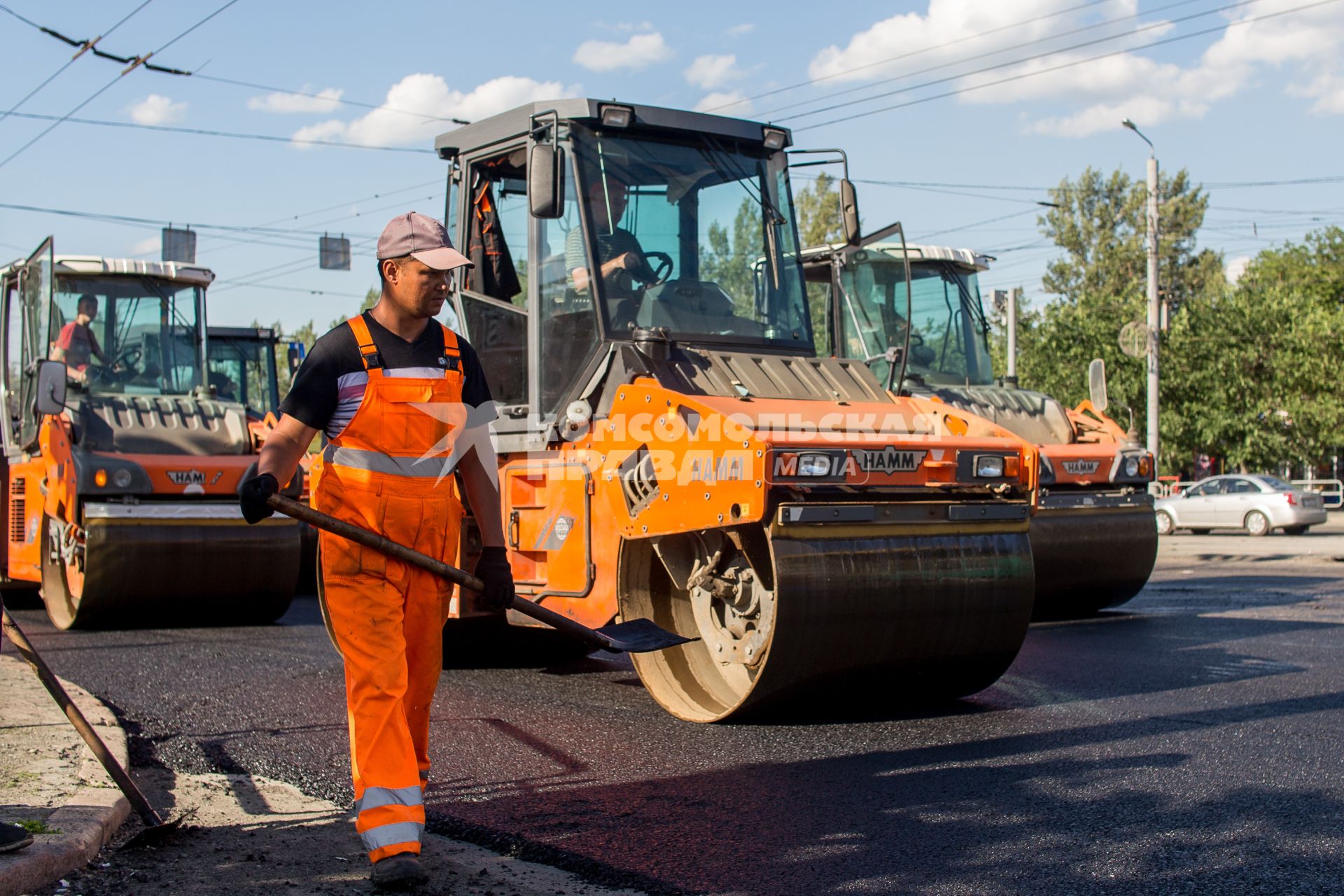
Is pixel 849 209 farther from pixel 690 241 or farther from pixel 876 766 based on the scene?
pixel 876 766

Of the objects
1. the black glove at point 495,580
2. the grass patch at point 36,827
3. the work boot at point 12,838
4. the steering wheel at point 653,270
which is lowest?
the grass patch at point 36,827

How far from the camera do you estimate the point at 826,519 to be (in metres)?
5.68

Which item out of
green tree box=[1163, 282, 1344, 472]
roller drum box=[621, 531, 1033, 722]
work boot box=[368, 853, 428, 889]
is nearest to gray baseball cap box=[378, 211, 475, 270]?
work boot box=[368, 853, 428, 889]

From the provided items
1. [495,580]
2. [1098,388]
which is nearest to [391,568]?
[495,580]

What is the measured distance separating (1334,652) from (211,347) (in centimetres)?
1263

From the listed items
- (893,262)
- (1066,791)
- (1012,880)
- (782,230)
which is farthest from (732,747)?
(893,262)

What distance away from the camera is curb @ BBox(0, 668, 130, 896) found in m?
3.56

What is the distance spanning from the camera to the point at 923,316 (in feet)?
42.8

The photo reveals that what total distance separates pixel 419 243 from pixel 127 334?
27.0 ft

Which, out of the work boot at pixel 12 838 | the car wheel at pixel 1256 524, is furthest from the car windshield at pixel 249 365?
the car wheel at pixel 1256 524

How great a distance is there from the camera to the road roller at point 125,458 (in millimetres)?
9898

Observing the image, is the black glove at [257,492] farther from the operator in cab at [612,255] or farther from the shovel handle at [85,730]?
the operator in cab at [612,255]

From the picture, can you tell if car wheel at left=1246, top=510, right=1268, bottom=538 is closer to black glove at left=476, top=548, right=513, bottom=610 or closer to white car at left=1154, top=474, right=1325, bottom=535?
white car at left=1154, top=474, right=1325, bottom=535

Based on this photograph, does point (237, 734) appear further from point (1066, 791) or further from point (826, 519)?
point (1066, 791)
